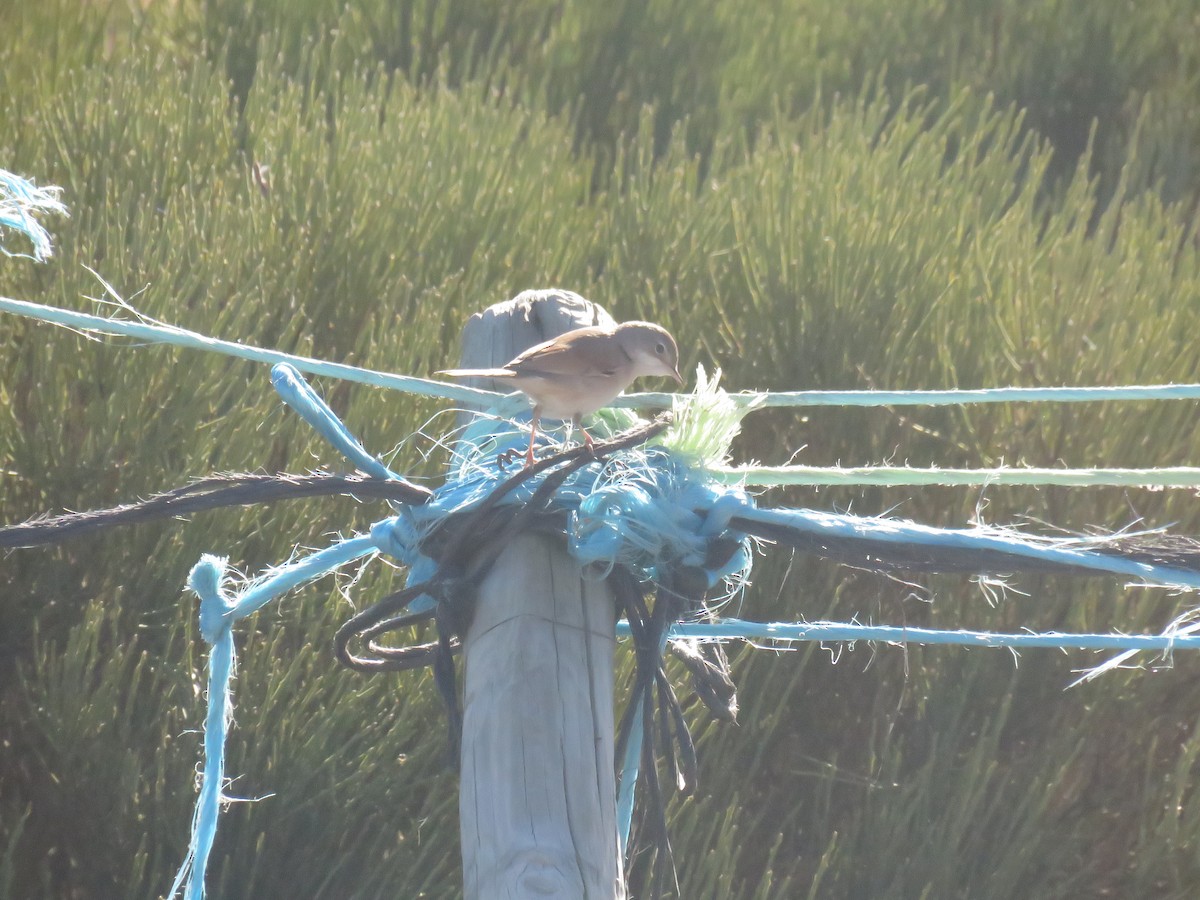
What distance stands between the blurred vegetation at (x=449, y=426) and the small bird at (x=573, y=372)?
368 mm

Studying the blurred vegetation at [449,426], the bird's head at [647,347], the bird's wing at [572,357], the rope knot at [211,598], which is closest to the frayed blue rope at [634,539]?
the rope knot at [211,598]

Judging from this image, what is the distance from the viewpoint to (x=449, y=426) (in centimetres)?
316

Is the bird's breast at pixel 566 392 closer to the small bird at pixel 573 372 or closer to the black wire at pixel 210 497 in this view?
the small bird at pixel 573 372

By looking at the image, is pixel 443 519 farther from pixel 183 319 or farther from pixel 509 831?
pixel 183 319

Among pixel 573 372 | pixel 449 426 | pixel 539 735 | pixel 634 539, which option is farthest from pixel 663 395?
pixel 449 426

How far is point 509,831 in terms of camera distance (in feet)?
4.20

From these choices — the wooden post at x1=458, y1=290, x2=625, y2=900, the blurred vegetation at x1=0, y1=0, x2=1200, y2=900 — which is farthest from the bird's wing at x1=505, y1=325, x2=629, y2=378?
the blurred vegetation at x1=0, y1=0, x2=1200, y2=900

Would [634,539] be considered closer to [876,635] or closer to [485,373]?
[485,373]

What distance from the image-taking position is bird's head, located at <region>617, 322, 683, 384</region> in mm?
1826

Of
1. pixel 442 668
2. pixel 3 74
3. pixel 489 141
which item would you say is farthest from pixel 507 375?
pixel 3 74

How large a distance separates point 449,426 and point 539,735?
1903 millimetres

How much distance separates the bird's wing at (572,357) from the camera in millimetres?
1585

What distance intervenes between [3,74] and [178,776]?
2.81 m

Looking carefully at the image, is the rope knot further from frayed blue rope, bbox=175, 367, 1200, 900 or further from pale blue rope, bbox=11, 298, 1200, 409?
pale blue rope, bbox=11, 298, 1200, 409
